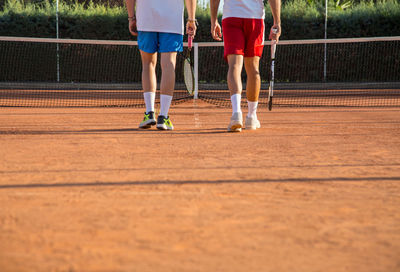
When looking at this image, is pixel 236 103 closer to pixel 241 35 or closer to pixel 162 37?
pixel 241 35

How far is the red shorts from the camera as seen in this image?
18.0 feet

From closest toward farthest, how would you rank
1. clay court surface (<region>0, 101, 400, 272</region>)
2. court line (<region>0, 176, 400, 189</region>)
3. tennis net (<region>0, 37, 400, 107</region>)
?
clay court surface (<region>0, 101, 400, 272</region>), court line (<region>0, 176, 400, 189</region>), tennis net (<region>0, 37, 400, 107</region>)

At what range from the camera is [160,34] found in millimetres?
5570

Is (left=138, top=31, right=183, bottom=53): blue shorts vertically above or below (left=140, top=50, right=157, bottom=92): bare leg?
above

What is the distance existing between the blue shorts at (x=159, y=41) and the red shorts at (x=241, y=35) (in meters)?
0.47

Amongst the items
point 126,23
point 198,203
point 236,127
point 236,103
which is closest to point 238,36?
point 236,103

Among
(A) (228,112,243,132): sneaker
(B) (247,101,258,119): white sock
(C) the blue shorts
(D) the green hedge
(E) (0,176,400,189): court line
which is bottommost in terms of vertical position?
(E) (0,176,400,189): court line

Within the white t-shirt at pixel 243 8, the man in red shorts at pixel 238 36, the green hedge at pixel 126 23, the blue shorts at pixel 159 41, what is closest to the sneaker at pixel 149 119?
the blue shorts at pixel 159 41

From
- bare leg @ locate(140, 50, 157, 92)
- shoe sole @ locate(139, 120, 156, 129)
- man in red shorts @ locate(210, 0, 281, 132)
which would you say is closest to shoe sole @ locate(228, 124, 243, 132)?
man in red shorts @ locate(210, 0, 281, 132)

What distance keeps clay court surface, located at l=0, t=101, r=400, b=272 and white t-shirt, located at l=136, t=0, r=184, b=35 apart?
1057mm

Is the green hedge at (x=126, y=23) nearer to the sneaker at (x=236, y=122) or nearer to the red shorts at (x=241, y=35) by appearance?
the red shorts at (x=241, y=35)

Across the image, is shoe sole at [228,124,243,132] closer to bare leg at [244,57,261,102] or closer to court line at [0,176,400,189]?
bare leg at [244,57,261,102]

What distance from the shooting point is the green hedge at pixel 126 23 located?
70.7 feet

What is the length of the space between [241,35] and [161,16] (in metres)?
0.78
